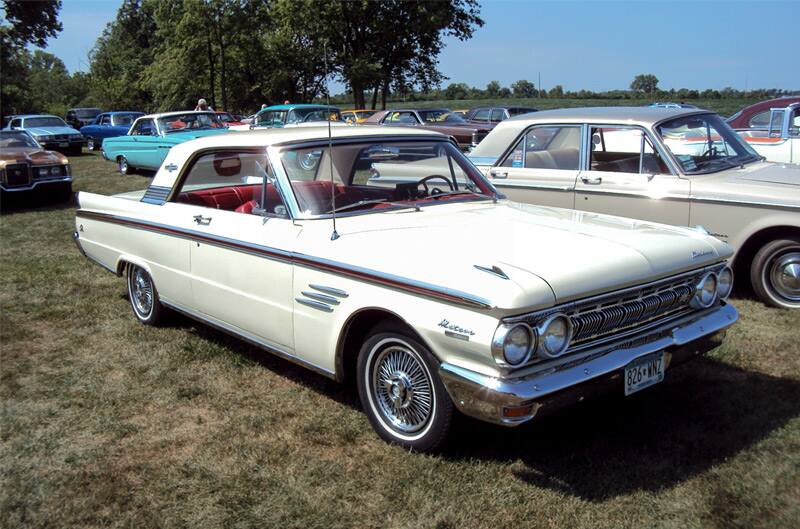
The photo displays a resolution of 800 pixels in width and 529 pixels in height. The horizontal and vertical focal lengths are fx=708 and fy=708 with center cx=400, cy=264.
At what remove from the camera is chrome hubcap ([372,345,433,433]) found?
3369 mm

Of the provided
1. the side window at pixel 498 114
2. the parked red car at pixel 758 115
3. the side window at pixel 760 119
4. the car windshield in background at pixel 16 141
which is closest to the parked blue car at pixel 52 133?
the car windshield in background at pixel 16 141

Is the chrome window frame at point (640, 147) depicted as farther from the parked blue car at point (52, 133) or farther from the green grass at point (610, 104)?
the green grass at point (610, 104)

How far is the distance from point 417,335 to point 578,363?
0.73 m

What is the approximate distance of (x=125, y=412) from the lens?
414 centimetres

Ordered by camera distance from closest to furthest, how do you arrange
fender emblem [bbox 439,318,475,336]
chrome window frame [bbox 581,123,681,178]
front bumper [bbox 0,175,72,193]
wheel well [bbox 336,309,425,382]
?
fender emblem [bbox 439,318,475,336], wheel well [bbox 336,309,425,382], chrome window frame [bbox 581,123,681,178], front bumper [bbox 0,175,72,193]

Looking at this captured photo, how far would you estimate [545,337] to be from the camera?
3025mm

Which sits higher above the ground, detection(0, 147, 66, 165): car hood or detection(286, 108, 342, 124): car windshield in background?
detection(286, 108, 342, 124): car windshield in background

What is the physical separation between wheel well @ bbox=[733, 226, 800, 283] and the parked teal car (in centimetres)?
1102

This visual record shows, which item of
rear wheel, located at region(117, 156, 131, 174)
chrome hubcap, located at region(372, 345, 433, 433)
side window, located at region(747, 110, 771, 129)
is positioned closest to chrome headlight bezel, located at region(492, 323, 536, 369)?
chrome hubcap, located at region(372, 345, 433, 433)

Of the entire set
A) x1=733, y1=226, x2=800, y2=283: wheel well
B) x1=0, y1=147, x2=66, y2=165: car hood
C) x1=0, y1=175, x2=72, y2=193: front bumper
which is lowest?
x1=733, y1=226, x2=800, y2=283: wheel well

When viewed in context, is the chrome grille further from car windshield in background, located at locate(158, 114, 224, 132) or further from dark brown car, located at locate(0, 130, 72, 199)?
car windshield in background, located at locate(158, 114, 224, 132)

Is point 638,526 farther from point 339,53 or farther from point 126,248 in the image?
point 339,53

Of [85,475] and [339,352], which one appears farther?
[339,352]

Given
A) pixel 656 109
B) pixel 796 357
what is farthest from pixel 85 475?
pixel 656 109
